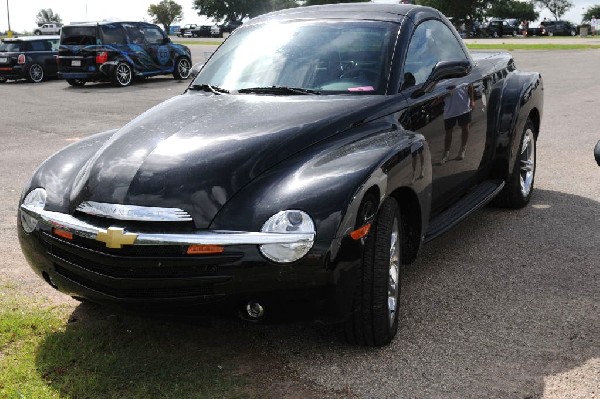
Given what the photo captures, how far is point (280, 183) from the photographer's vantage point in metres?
3.61

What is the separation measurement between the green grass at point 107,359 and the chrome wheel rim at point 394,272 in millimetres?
830

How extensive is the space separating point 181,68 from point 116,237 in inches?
786

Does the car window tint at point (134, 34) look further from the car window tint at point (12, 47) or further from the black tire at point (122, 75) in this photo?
the car window tint at point (12, 47)

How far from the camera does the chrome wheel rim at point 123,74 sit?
20.9 metres

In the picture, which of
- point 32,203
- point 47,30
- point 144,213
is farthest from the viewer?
point 47,30

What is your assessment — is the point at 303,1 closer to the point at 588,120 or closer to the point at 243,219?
the point at 588,120

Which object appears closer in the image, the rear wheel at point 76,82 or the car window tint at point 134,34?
the car window tint at point 134,34

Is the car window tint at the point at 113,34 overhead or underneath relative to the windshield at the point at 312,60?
underneath

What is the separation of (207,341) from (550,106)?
37.1ft

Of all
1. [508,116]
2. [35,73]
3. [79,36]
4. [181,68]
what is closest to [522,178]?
[508,116]

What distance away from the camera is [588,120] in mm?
12016

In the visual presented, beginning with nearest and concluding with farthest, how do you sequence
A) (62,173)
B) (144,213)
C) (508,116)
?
(144,213) → (62,173) → (508,116)

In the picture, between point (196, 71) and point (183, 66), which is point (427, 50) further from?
point (183, 66)

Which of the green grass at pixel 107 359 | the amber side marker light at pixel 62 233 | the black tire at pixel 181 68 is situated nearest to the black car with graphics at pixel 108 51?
the black tire at pixel 181 68
